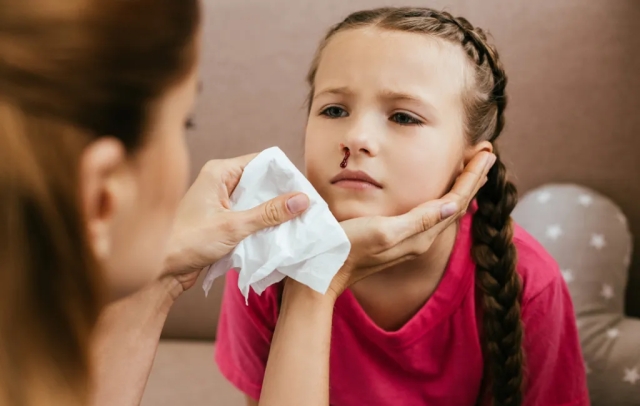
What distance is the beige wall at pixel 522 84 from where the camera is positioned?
1268 millimetres

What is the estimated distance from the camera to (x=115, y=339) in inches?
33.8

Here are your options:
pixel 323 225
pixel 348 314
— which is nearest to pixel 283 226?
pixel 323 225

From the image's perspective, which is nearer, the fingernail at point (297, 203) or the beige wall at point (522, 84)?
the fingernail at point (297, 203)

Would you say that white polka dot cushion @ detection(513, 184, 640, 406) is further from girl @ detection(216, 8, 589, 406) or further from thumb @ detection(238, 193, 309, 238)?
thumb @ detection(238, 193, 309, 238)

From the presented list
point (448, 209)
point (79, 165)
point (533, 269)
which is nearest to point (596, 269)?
point (533, 269)

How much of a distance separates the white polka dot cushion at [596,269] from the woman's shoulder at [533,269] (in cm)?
25

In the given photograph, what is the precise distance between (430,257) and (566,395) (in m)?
0.30

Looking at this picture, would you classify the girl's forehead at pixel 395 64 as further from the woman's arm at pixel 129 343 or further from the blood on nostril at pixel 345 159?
the woman's arm at pixel 129 343

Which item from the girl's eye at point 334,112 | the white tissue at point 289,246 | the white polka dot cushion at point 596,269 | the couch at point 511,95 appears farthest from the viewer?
the couch at point 511,95

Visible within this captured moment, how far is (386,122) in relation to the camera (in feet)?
2.71

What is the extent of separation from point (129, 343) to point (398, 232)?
39 cm

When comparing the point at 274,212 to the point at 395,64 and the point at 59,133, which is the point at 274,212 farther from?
the point at 59,133

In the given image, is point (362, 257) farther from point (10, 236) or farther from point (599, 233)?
point (599, 233)

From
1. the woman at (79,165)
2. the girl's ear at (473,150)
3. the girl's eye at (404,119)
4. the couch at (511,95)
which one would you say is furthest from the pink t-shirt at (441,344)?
the woman at (79,165)
